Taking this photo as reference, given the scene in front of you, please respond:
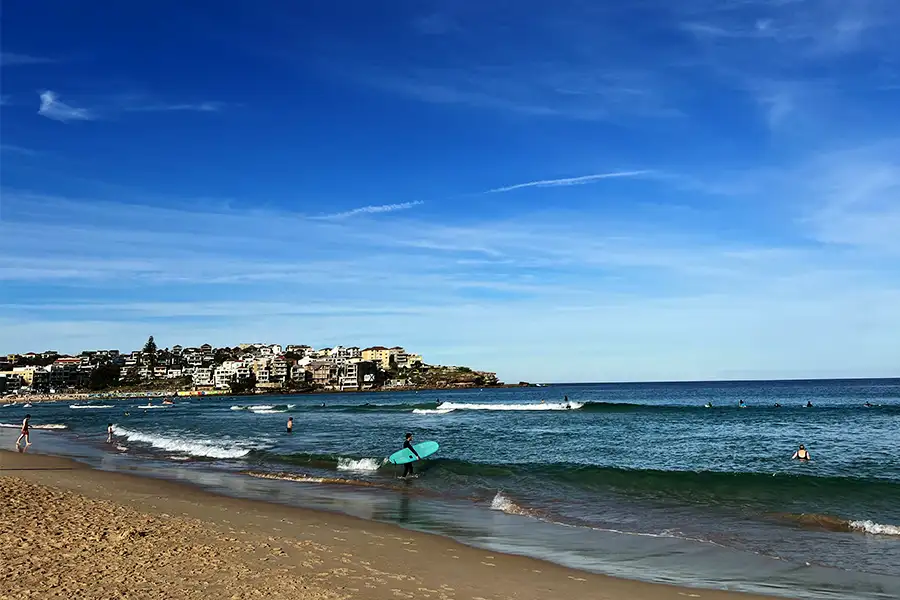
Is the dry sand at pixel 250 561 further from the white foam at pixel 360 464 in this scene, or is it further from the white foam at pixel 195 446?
the white foam at pixel 195 446

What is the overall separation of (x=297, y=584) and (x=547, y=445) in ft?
87.7

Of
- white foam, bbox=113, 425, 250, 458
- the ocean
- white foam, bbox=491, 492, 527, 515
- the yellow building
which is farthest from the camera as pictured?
the yellow building

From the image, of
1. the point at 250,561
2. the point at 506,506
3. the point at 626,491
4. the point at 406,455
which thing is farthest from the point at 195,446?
the point at 250,561

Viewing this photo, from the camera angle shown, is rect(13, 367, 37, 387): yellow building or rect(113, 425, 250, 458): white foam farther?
rect(13, 367, 37, 387): yellow building

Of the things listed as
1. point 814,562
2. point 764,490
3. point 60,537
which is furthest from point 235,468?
point 814,562

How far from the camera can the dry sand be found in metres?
8.55

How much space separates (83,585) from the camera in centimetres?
830

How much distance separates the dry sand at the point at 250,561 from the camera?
8.55m

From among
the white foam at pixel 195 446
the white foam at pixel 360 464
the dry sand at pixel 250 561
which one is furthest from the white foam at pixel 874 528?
the white foam at pixel 195 446

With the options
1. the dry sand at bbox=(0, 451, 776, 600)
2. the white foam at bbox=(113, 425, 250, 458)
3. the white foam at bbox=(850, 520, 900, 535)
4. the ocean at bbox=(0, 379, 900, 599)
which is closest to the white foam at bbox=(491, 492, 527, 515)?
the ocean at bbox=(0, 379, 900, 599)

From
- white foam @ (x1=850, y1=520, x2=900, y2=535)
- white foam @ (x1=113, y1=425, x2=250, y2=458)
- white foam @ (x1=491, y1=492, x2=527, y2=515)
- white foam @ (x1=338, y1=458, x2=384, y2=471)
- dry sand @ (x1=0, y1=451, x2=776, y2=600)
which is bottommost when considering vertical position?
white foam @ (x1=113, y1=425, x2=250, y2=458)

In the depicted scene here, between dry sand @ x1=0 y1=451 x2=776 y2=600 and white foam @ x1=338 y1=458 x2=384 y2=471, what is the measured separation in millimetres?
10452

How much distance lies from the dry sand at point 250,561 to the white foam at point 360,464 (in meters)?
10.5

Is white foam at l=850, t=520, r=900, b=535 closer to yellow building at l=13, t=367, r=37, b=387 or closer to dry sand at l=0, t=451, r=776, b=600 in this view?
dry sand at l=0, t=451, r=776, b=600
